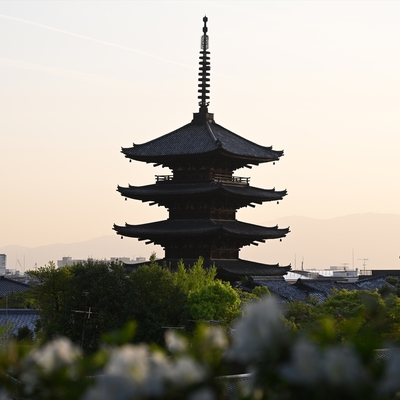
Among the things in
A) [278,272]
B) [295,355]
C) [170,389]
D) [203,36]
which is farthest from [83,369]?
[203,36]

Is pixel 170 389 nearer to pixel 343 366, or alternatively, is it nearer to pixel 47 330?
pixel 343 366

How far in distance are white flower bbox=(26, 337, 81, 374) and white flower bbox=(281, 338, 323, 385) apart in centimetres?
162

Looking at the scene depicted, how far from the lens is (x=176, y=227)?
7988 cm

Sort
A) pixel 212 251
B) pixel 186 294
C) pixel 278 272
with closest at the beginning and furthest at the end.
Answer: pixel 186 294 < pixel 212 251 < pixel 278 272

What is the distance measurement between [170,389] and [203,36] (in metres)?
87.7

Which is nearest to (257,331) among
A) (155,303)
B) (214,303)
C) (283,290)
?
(155,303)

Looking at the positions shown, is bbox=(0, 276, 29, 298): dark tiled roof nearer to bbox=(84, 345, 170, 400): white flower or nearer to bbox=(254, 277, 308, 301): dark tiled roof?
bbox=(254, 277, 308, 301): dark tiled roof

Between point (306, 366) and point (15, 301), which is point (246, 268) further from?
point (306, 366)

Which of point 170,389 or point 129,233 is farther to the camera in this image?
point 129,233

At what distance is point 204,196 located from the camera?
8012 centimetres

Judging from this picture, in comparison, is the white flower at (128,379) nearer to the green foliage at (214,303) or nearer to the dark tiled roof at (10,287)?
the green foliage at (214,303)

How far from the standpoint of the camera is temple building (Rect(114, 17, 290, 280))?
260ft

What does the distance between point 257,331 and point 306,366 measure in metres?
0.44

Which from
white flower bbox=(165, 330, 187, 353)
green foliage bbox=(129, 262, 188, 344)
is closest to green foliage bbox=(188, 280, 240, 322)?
green foliage bbox=(129, 262, 188, 344)
